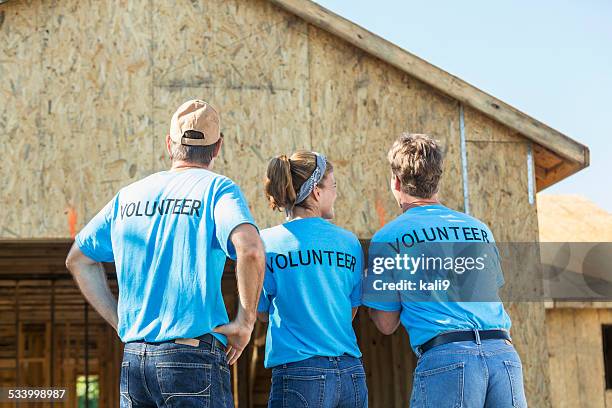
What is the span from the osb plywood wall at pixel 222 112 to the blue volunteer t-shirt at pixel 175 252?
3909 millimetres

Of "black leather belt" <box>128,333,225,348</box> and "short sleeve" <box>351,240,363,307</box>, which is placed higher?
"short sleeve" <box>351,240,363,307</box>

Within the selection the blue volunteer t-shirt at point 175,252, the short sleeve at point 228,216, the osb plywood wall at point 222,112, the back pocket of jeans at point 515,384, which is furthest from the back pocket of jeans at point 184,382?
the osb plywood wall at point 222,112

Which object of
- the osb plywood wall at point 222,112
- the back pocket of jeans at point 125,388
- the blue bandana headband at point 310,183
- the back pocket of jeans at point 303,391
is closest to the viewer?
the back pocket of jeans at point 125,388

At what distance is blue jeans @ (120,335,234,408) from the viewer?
10.6 ft

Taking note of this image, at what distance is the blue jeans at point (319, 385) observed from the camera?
3.83 meters

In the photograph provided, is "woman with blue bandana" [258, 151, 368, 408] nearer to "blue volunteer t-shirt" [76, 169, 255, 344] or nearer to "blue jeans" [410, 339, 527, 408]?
"blue jeans" [410, 339, 527, 408]

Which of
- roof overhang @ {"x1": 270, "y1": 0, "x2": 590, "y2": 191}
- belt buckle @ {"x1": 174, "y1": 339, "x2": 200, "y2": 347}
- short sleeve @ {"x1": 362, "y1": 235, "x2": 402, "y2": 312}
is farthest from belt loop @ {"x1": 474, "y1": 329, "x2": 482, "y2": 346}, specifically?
roof overhang @ {"x1": 270, "y1": 0, "x2": 590, "y2": 191}

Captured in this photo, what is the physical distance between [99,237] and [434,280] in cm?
149

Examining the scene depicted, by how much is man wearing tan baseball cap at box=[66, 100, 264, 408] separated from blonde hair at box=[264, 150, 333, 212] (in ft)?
2.14

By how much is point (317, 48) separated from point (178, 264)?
472 centimetres

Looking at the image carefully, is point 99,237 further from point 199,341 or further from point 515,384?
point 515,384

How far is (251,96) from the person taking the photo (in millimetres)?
7656

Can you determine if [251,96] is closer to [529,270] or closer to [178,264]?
[529,270]

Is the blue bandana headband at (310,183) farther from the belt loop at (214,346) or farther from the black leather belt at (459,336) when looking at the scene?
the belt loop at (214,346)
